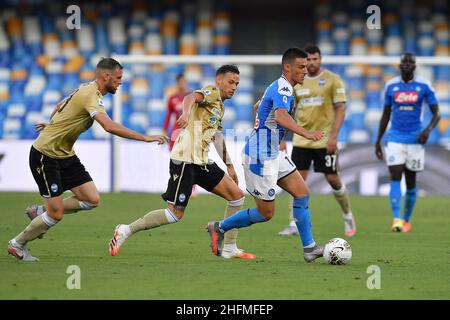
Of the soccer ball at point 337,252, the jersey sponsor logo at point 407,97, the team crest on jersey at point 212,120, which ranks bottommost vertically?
the soccer ball at point 337,252

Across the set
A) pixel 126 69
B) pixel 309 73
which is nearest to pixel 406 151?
pixel 309 73

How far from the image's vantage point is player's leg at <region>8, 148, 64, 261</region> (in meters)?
9.55

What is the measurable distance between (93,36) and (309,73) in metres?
14.5

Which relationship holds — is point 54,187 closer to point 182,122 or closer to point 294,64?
point 182,122

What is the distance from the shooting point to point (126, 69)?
2244cm

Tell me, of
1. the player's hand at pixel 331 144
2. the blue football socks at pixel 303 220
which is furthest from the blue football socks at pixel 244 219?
the player's hand at pixel 331 144

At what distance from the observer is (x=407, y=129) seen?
45.5 ft

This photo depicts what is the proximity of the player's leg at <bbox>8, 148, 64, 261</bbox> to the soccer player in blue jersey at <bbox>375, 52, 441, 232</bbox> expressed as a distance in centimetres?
577

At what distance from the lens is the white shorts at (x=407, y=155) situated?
13.8 m

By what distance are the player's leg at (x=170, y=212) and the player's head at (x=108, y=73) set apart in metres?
1.07

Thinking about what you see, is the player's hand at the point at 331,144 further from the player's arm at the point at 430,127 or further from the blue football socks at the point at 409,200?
the blue football socks at the point at 409,200

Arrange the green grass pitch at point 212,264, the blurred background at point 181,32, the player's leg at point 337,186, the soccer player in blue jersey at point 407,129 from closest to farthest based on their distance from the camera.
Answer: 1. the green grass pitch at point 212,264
2. the player's leg at point 337,186
3. the soccer player in blue jersey at point 407,129
4. the blurred background at point 181,32

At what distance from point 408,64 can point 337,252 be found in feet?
16.5
